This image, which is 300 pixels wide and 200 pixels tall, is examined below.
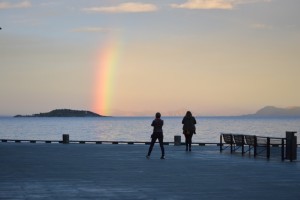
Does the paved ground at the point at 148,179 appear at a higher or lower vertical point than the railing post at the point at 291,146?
lower

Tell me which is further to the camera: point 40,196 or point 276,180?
point 276,180

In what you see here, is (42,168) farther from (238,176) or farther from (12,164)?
(238,176)

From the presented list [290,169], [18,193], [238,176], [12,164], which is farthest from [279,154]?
[18,193]

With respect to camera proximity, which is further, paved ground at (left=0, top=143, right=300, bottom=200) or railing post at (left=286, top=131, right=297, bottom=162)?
railing post at (left=286, top=131, right=297, bottom=162)

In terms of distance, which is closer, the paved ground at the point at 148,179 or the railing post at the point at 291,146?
the paved ground at the point at 148,179

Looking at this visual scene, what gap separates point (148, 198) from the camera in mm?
13562

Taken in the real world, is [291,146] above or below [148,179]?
above

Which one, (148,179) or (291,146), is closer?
(148,179)

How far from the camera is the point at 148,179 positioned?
17.6 metres

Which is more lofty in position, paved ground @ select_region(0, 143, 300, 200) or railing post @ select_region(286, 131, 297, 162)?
railing post @ select_region(286, 131, 297, 162)

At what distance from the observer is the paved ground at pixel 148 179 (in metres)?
14.2

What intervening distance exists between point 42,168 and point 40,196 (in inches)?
303

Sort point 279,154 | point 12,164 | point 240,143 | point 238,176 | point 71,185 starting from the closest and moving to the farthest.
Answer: point 71,185
point 238,176
point 12,164
point 279,154
point 240,143

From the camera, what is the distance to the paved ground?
14203mm
